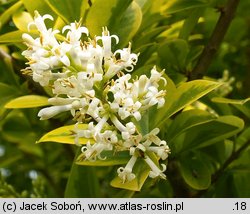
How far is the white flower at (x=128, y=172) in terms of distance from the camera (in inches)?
57.4

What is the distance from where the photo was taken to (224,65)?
2.94 m

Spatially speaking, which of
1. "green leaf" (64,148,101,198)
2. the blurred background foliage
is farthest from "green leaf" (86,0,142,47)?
"green leaf" (64,148,101,198)

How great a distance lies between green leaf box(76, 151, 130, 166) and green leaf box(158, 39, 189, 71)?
0.49 metres

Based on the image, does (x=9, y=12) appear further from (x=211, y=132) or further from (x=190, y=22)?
(x=211, y=132)

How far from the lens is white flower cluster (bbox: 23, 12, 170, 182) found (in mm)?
1394

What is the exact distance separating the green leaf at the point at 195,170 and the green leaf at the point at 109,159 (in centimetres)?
38

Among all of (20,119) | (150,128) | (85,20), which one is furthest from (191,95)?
(20,119)

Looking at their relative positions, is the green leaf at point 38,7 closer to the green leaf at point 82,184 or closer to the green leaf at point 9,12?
the green leaf at point 9,12

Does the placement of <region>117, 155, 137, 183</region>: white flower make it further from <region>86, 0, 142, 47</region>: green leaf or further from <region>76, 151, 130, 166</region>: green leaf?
<region>86, 0, 142, 47</region>: green leaf

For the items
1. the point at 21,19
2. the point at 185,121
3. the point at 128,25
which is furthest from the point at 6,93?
the point at 185,121

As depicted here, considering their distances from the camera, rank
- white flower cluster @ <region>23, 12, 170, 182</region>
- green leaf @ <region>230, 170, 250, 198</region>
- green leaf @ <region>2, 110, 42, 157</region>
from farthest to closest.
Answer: green leaf @ <region>2, 110, 42, 157</region> → green leaf @ <region>230, 170, 250, 198</region> → white flower cluster @ <region>23, 12, 170, 182</region>

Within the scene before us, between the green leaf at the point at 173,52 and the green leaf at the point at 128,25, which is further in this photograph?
the green leaf at the point at 173,52

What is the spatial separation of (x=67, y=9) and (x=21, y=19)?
28 cm

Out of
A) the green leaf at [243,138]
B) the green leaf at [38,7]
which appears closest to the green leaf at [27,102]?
the green leaf at [38,7]
